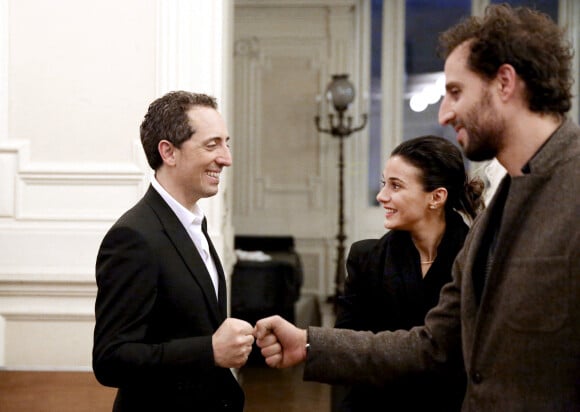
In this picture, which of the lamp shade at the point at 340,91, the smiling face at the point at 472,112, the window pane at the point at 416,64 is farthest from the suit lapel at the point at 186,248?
the window pane at the point at 416,64

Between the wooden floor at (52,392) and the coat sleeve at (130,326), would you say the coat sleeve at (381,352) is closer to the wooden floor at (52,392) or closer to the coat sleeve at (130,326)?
the coat sleeve at (130,326)

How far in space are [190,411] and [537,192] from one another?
98 cm

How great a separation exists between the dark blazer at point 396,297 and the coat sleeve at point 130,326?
566mm

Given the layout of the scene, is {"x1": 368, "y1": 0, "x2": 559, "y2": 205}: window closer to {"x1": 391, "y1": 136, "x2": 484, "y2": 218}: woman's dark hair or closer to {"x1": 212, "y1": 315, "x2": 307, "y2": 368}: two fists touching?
{"x1": 391, "y1": 136, "x2": 484, "y2": 218}: woman's dark hair

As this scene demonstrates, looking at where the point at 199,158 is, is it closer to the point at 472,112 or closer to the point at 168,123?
the point at 168,123

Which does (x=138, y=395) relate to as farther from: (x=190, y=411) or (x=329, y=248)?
(x=329, y=248)

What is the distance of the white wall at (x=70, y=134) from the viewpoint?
10.2 feet

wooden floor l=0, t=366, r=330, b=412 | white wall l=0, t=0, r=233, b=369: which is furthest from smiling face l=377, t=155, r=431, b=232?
wooden floor l=0, t=366, r=330, b=412

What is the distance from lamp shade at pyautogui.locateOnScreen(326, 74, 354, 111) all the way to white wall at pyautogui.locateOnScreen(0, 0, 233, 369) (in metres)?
4.01

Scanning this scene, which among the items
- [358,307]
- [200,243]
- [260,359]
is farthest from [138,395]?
[260,359]

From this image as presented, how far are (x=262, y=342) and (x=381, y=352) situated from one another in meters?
0.32

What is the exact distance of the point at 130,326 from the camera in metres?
1.71

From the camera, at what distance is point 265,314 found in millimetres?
5609

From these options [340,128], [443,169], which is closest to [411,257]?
[443,169]
